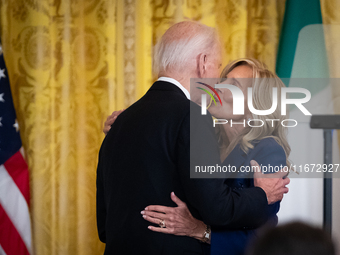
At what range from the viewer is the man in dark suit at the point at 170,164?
1.21 meters

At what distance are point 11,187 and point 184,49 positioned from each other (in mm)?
1729

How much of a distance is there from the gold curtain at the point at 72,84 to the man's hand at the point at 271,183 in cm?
129

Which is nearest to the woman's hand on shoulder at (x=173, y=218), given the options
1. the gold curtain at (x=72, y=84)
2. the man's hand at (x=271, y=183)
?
the man's hand at (x=271, y=183)

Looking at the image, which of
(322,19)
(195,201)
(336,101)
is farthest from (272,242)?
(322,19)

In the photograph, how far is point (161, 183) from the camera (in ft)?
4.13

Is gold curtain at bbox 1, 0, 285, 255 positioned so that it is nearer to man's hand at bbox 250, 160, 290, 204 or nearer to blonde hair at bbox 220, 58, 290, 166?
blonde hair at bbox 220, 58, 290, 166

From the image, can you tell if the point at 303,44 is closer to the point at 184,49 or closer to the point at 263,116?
the point at 263,116

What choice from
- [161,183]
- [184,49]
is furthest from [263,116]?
[161,183]

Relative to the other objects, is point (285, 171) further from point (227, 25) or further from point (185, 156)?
point (227, 25)

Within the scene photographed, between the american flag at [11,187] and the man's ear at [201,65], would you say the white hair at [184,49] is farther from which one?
the american flag at [11,187]

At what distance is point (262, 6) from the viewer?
8.07 feet

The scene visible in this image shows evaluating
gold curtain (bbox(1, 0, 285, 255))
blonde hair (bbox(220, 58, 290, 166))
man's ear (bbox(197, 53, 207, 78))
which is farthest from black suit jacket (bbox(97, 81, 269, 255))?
gold curtain (bbox(1, 0, 285, 255))

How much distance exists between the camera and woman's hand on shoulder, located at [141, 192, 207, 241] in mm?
1262

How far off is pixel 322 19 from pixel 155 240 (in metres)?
1.93
